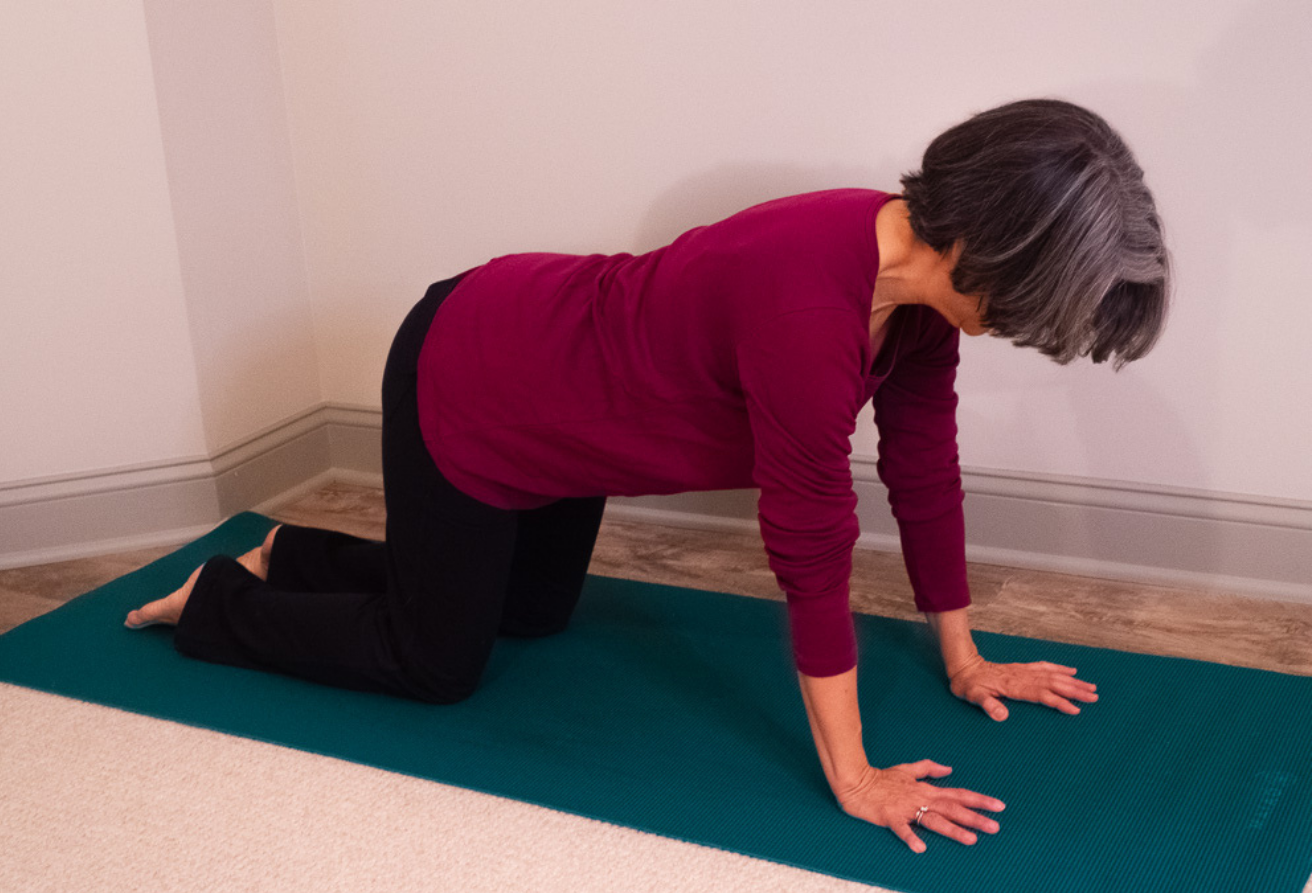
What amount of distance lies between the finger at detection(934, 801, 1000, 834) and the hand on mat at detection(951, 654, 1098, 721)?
28cm

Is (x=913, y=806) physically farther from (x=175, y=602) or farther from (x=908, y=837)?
(x=175, y=602)

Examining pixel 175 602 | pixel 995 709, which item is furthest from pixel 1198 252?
pixel 175 602

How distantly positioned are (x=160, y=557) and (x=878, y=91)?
5.54ft

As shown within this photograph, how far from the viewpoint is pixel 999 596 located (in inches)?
83.1

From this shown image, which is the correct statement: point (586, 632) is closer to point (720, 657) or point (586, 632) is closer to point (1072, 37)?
point (720, 657)

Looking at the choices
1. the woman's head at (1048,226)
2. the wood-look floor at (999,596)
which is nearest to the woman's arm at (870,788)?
the woman's head at (1048,226)

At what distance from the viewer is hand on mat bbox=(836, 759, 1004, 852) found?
1393 millimetres

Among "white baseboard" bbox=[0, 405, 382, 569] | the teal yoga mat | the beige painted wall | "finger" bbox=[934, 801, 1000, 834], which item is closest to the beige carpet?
the teal yoga mat

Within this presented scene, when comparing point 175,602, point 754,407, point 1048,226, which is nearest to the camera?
point 1048,226

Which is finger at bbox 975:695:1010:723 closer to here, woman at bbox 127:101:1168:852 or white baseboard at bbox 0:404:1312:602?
woman at bbox 127:101:1168:852

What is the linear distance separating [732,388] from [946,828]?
59 centimetres

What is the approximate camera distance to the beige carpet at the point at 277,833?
1391 millimetres

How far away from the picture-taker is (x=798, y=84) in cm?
214

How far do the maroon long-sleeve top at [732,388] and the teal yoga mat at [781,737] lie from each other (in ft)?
0.75
